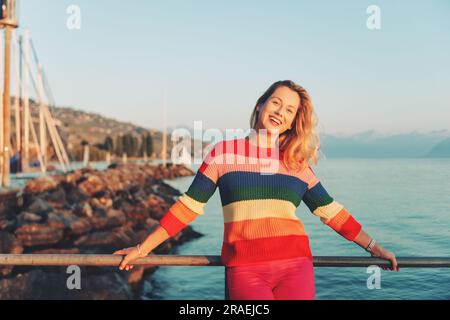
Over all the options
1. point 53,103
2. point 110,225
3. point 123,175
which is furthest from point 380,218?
point 53,103

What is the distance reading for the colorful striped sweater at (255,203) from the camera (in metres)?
2.33

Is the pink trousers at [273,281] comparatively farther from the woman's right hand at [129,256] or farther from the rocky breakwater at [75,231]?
the rocky breakwater at [75,231]

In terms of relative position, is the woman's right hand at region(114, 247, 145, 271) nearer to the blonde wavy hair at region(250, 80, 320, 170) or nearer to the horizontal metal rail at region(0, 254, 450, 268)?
the horizontal metal rail at region(0, 254, 450, 268)

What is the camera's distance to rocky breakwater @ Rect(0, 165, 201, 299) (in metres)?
9.78

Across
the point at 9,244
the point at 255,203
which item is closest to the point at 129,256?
the point at 255,203

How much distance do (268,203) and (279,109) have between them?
49cm

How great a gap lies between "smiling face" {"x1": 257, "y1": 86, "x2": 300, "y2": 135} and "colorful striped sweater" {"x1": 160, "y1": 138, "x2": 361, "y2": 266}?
13 centimetres

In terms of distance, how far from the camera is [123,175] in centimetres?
3509

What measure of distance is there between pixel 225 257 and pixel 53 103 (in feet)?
119

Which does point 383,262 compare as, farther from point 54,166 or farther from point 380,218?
point 54,166

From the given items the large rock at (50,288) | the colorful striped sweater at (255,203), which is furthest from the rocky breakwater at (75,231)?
the colorful striped sweater at (255,203)

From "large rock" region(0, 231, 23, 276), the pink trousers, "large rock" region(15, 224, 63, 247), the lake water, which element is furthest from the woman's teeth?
"large rock" region(15, 224, 63, 247)

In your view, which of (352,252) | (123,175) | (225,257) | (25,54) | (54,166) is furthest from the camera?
(54,166)

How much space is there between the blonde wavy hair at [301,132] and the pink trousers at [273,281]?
0.51m
